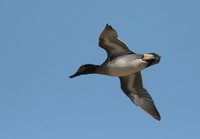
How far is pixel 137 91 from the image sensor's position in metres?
17.3

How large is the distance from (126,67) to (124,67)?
6 cm

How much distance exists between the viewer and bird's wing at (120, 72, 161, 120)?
55.3 feet

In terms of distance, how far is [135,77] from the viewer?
678 inches

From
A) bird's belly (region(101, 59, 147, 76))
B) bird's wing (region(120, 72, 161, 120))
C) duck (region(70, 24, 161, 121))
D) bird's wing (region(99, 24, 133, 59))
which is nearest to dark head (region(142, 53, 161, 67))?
duck (region(70, 24, 161, 121))

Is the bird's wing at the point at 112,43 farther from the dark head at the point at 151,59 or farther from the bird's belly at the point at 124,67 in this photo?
the dark head at the point at 151,59

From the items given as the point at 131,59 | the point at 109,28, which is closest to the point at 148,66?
the point at 131,59

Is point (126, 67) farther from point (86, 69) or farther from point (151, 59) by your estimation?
point (86, 69)

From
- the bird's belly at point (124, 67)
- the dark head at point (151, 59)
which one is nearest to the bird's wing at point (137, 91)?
the bird's belly at point (124, 67)

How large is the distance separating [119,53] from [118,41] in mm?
468

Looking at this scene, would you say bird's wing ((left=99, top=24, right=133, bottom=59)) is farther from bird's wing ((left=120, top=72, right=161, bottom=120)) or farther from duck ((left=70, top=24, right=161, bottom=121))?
bird's wing ((left=120, top=72, right=161, bottom=120))

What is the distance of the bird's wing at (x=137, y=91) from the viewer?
16.9 m

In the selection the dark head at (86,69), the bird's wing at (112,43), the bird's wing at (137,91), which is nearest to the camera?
the bird's wing at (112,43)

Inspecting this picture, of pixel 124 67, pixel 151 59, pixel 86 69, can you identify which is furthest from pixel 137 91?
pixel 151 59

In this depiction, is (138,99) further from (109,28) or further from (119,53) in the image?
(109,28)
